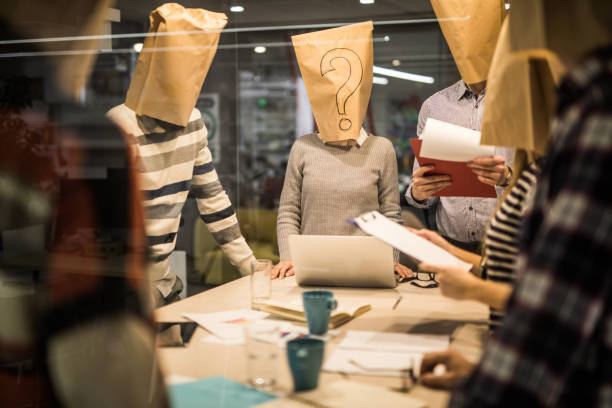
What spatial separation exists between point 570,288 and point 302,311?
782 mm

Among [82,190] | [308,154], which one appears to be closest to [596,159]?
[82,190]

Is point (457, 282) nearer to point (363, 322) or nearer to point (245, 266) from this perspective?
point (363, 322)

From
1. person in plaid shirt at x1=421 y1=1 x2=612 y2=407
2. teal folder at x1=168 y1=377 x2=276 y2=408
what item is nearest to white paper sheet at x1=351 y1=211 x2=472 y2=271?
teal folder at x1=168 y1=377 x2=276 y2=408

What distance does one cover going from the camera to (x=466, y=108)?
2.11 meters

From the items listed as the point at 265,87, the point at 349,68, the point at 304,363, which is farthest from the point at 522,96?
the point at 265,87

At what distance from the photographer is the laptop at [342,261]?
1523mm

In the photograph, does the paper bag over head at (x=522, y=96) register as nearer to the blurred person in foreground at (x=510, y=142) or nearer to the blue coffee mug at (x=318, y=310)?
the blurred person in foreground at (x=510, y=142)

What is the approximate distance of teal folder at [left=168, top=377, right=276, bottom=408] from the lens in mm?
888

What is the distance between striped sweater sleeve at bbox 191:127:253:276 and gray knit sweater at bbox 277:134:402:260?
148 mm

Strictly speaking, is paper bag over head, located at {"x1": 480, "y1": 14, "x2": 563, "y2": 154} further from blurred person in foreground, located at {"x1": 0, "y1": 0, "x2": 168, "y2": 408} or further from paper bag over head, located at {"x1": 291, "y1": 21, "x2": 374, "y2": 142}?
paper bag over head, located at {"x1": 291, "y1": 21, "x2": 374, "y2": 142}

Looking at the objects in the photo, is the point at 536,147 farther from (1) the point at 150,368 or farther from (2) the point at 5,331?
(2) the point at 5,331

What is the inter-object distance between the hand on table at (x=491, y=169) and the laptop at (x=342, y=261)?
0.98 feet

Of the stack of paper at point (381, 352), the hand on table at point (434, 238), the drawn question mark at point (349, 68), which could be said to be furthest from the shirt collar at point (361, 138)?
the stack of paper at point (381, 352)

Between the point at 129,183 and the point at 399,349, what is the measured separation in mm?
593
